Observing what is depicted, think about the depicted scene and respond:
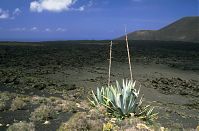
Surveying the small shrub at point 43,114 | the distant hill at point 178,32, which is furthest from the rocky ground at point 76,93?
the distant hill at point 178,32

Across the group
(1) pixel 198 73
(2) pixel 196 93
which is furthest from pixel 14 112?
(1) pixel 198 73

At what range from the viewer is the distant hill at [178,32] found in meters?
156

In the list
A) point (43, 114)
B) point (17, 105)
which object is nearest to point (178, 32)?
point (17, 105)

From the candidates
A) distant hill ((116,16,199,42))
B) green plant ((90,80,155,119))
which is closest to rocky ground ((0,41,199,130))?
green plant ((90,80,155,119))

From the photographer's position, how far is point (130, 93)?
1037 cm

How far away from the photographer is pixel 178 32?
16500 cm

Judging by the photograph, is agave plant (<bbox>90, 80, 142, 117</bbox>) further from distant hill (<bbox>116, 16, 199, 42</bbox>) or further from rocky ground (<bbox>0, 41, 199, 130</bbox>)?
distant hill (<bbox>116, 16, 199, 42</bbox>)

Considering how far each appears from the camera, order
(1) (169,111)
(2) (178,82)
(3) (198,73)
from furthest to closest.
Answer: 1. (3) (198,73)
2. (2) (178,82)
3. (1) (169,111)

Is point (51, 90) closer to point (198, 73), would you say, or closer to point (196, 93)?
point (196, 93)

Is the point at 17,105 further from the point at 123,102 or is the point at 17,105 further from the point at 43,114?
the point at 123,102

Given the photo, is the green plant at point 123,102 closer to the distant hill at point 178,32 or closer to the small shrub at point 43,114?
the small shrub at point 43,114

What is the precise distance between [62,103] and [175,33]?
513ft

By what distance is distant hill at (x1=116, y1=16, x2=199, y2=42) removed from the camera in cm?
15575

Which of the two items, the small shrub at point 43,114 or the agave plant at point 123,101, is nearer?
the agave plant at point 123,101
